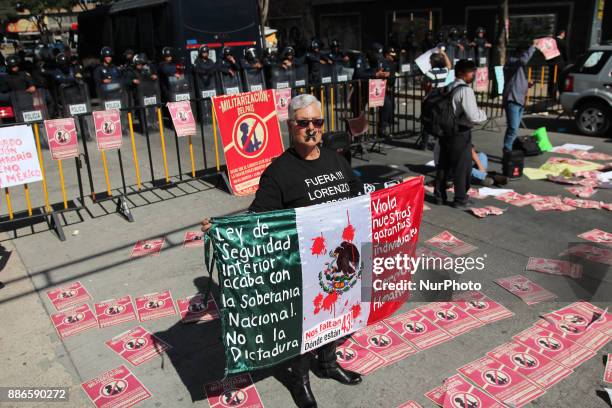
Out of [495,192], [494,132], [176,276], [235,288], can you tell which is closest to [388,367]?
[235,288]

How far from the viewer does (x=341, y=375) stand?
13.0ft

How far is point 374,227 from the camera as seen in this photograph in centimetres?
380

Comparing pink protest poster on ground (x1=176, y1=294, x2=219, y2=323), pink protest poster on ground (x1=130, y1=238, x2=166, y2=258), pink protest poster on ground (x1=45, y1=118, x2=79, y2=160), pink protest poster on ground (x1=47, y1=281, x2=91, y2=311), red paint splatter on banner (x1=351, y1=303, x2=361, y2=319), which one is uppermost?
pink protest poster on ground (x1=45, y1=118, x2=79, y2=160)

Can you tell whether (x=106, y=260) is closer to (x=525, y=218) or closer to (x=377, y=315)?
(x=377, y=315)

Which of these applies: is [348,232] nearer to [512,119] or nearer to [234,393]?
[234,393]

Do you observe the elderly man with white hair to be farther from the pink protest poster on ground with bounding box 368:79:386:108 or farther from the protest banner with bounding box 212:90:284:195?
the pink protest poster on ground with bounding box 368:79:386:108

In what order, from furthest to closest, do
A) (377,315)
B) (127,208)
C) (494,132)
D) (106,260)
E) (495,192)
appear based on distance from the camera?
(494,132)
(495,192)
(127,208)
(106,260)
(377,315)

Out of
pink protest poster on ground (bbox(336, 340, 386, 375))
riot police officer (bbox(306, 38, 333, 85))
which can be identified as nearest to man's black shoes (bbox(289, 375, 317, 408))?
pink protest poster on ground (bbox(336, 340, 386, 375))

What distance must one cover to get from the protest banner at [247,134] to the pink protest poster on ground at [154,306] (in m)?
3.09

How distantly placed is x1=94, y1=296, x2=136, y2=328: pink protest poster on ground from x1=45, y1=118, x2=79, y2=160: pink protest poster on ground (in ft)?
9.07

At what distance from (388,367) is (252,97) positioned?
17.0ft

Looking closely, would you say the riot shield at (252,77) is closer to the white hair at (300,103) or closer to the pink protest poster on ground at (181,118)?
the pink protest poster on ground at (181,118)

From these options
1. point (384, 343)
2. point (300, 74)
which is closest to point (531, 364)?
point (384, 343)

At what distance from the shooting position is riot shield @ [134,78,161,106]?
45.0ft
